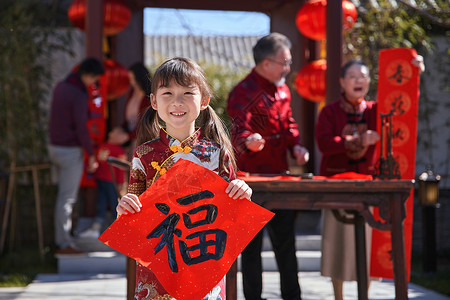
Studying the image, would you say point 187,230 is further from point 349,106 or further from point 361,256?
point 349,106

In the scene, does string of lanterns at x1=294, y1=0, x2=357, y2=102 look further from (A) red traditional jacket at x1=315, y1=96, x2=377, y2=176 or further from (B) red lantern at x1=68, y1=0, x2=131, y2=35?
(A) red traditional jacket at x1=315, y1=96, x2=377, y2=176

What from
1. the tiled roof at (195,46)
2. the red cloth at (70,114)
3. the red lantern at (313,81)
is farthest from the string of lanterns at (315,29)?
the tiled roof at (195,46)

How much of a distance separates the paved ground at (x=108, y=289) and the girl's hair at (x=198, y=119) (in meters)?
2.25

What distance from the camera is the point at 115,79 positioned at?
6.38 m

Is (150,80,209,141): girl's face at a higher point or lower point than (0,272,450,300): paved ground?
higher

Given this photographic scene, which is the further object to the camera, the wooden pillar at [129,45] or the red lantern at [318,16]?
the wooden pillar at [129,45]

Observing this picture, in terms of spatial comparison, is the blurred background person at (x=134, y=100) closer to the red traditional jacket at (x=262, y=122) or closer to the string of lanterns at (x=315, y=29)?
the string of lanterns at (x=315, y=29)

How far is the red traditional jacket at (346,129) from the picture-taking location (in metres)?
3.79

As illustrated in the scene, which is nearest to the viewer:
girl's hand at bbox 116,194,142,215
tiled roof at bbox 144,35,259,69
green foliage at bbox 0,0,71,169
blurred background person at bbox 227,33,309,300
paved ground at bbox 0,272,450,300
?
girl's hand at bbox 116,194,142,215

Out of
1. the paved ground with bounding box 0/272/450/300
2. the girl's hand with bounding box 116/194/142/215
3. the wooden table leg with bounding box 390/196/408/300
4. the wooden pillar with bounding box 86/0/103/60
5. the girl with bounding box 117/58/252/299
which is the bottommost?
the paved ground with bounding box 0/272/450/300

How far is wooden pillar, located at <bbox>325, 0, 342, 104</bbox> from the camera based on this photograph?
19.2 ft

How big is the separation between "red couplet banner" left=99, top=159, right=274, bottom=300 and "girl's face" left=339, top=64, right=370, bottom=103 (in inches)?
66.7

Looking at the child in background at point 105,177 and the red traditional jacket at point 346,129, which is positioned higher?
the red traditional jacket at point 346,129

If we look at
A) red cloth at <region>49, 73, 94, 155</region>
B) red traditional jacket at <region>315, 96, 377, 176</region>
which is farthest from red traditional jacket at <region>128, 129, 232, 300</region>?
red cloth at <region>49, 73, 94, 155</region>
